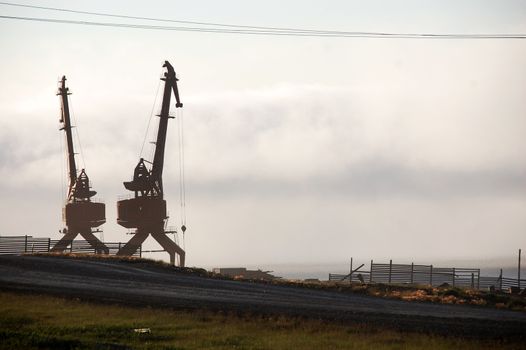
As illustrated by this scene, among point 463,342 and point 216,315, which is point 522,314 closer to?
point 463,342

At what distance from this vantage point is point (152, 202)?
7612 centimetres

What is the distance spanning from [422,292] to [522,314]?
8.52 meters

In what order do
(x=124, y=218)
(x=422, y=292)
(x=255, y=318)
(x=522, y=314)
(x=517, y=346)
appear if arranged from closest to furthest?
(x=517, y=346) < (x=255, y=318) < (x=522, y=314) < (x=422, y=292) < (x=124, y=218)

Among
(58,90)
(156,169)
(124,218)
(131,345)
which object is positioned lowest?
(131,345)

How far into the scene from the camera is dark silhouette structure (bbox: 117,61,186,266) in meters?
75.8

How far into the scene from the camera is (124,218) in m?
76.7

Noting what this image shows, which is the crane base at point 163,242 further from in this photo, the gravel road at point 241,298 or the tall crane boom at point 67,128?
the gravel road at point 241,298

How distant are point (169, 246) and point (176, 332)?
168ft

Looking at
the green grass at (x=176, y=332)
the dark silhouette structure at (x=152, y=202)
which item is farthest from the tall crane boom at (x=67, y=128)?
the green grass at (x=176, y=332)

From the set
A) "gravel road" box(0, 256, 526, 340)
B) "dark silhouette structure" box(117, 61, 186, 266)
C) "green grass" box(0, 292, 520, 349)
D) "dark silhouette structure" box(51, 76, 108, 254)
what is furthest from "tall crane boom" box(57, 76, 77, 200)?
"green grass" box(0, 292, 520, 349)

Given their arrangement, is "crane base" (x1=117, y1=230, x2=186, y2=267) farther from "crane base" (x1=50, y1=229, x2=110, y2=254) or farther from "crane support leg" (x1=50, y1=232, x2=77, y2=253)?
"crane support leg" (x1=50, y1=232, x2=77, y2=253)

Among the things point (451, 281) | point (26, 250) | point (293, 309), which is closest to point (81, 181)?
point (26, 250)

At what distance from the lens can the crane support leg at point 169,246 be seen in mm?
76312

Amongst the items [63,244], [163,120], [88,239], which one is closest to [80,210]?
[88,239]
